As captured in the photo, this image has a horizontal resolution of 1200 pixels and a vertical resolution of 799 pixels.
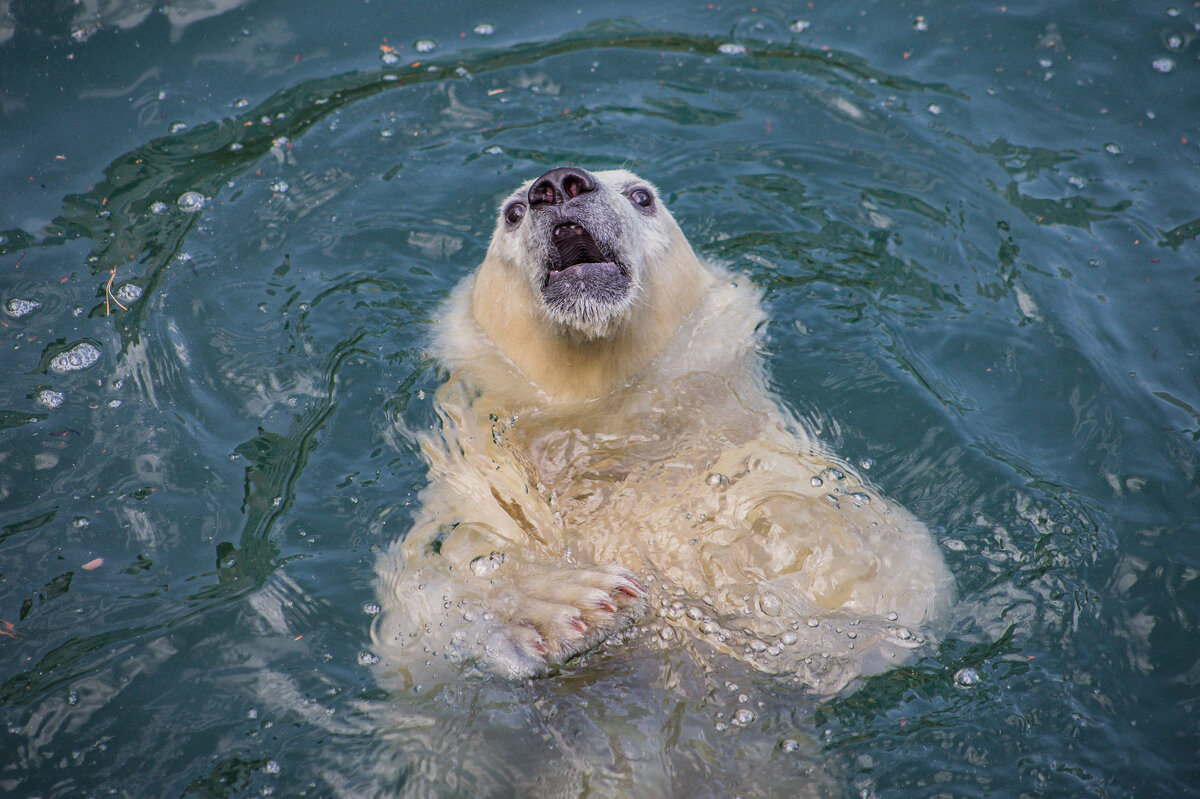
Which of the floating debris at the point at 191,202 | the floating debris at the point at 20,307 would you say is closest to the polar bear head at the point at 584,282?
the floating debris at the point at 191,202

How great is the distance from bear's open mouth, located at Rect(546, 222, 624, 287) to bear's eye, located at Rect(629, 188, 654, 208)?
0.59 meters

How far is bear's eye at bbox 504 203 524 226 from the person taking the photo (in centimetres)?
419

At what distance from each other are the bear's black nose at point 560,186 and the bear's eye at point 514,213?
369mm

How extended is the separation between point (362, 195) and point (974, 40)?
4.50 meters

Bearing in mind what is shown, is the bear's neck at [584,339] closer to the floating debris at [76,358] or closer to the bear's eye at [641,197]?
the bear's eye at [641,197]

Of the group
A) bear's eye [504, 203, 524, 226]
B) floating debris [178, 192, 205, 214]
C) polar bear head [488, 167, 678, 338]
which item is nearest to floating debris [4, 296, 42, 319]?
floating debris [178, 192, 205, 214]

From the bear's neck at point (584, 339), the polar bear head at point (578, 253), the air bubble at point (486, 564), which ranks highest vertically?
the polar bear head at point (578, 253)

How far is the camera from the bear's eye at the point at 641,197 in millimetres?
4379

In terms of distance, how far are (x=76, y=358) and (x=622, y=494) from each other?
2873 mm

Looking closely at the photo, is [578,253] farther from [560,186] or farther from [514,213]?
[514,213]

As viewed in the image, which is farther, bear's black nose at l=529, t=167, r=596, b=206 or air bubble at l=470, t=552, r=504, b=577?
bear's black nose at l=529, t=167, r=596, b=206

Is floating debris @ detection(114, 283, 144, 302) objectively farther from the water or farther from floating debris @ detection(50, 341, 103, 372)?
floating debris @ detection(50, 341, 103, 372)

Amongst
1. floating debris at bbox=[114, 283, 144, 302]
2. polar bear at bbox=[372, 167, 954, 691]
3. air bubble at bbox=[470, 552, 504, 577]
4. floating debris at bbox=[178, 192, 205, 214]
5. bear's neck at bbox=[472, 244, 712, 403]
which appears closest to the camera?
polar bear at bbox=[372, 167, 954, 691]

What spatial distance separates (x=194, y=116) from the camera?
6.09m
